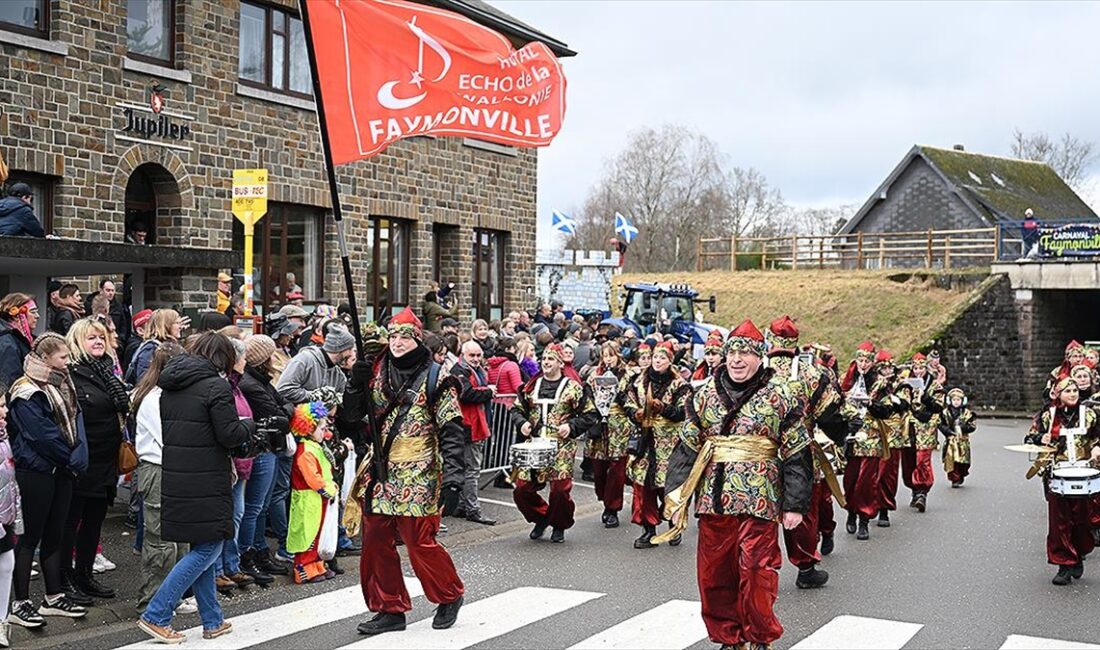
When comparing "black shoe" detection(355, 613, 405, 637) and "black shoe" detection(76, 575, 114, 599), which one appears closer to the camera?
"black shoe" detection(355, 613, 405, 637)

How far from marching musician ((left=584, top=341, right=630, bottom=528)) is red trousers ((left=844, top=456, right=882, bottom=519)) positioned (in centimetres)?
228

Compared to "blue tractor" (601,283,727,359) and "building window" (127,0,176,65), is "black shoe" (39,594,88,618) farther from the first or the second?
"blue tractor" (601,283,727,359)

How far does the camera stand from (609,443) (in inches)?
486

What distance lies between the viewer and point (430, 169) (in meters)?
23.6

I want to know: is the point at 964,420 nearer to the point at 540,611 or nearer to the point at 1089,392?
the point at 1089,392

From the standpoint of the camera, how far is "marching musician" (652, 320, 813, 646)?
7250 millimetres

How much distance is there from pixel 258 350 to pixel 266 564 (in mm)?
1973

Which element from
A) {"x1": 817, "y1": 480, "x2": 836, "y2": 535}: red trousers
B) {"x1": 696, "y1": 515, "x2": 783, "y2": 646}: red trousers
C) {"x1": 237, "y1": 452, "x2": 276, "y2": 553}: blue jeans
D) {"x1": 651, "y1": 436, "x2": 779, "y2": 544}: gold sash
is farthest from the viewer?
{"x1": 817, "y1": 480, "x2": 836, "y2": 535}: red trousers

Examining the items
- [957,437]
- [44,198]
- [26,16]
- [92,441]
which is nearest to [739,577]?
[92,441]

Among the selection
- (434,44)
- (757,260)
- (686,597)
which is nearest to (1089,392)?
(686,597)

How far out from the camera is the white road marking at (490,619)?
7820 mm

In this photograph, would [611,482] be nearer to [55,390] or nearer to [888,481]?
[888,481]

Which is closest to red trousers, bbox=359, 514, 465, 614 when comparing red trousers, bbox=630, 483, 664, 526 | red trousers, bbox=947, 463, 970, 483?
red trousers, bbox=630, 483, 664, 526

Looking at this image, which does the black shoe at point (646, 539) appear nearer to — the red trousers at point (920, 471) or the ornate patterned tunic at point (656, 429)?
the ornate patterned tunic at point (656, 429)
